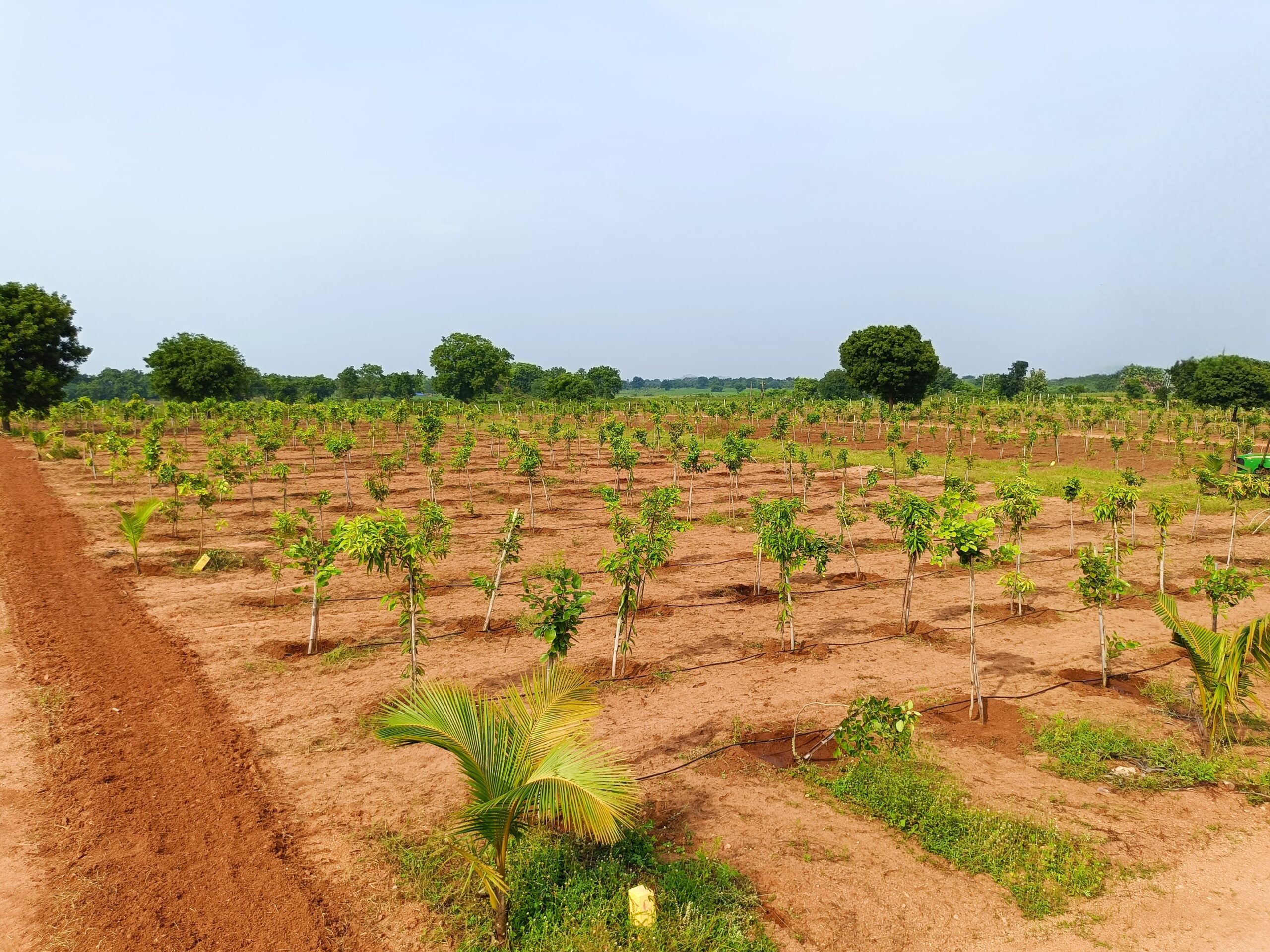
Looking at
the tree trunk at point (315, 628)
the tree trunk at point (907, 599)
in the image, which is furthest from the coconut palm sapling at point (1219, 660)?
the tree trunk at point (315, 628)

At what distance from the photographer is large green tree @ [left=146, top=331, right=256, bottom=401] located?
52.6 m

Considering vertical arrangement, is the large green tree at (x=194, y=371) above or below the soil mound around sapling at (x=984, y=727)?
above

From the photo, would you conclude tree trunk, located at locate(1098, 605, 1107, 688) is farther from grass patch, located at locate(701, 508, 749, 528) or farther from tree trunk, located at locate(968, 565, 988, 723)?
grass patch, located at locate(701, 508, 749, 528)

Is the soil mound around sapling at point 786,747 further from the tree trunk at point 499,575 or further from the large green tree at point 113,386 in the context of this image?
the large green tree at point 113,386

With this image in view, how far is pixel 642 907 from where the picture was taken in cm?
557

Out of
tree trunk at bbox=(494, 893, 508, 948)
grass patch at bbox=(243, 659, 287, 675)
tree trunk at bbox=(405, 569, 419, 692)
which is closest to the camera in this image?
tree trunk at bbox=(494, 893, 508, 948)

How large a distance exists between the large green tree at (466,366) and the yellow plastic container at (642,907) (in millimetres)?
78876

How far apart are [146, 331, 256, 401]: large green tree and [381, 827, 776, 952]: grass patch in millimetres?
56168

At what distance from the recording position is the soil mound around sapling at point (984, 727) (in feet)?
28.8

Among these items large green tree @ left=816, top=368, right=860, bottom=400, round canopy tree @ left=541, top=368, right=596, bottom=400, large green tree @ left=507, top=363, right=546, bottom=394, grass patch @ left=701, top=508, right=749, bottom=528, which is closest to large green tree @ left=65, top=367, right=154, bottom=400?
large green tree @ left=507, top=363, right=546, bottom=394

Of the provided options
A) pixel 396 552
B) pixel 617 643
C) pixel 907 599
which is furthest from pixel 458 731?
pixel 907 599

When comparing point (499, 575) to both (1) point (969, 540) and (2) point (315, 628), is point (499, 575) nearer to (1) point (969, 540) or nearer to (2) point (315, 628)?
(2) point (315, 628)

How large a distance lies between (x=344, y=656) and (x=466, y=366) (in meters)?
73.2

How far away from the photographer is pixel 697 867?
621 centimetres
